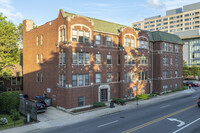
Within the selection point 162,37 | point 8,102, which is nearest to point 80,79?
point 8,102

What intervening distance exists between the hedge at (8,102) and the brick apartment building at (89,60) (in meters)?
5.73

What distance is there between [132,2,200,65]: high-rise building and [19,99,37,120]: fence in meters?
85.7

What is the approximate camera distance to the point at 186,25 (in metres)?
115


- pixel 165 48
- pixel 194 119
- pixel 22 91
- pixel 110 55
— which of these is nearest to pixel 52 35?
pixel 110 55

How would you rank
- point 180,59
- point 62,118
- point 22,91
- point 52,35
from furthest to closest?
point 180,59
point 22,91
point 52,35
point 62,118

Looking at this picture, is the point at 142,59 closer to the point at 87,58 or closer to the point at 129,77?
the point at 129,77

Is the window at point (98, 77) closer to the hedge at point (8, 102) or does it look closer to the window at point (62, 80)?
the window at point (62, 80)

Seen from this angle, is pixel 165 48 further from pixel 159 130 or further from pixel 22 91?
pixel 22 91

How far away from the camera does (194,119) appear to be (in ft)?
61.6

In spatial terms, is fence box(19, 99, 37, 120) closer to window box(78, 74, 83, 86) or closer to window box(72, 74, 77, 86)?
window box(72, 74, 77, 86)

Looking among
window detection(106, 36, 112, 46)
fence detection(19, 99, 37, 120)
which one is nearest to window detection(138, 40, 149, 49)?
window detection(106, 36, 112, 46)

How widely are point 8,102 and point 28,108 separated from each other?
3276 mm

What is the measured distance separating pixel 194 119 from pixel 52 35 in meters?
23.3

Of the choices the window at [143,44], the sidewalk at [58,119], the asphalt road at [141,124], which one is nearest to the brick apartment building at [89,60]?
the window at [143,44]
